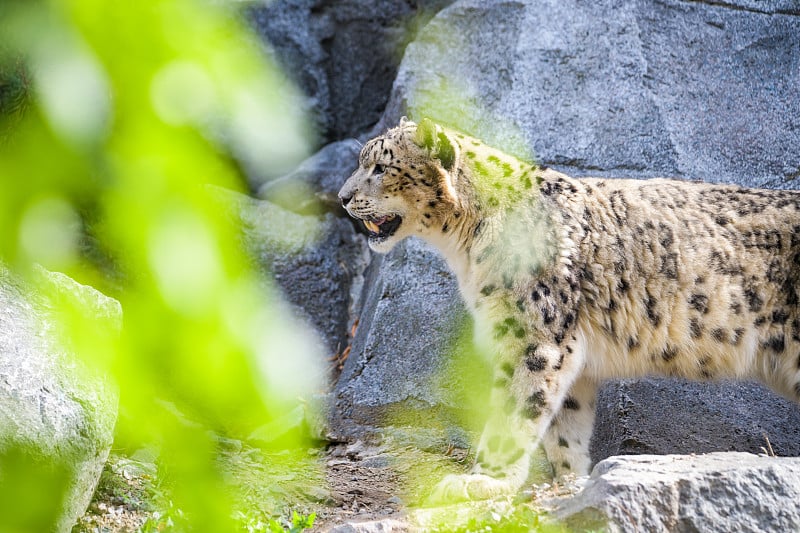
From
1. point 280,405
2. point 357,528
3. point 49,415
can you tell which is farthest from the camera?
point 357,528

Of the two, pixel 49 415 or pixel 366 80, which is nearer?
pixel 49 415

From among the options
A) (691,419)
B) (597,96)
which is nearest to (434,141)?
(597,96)

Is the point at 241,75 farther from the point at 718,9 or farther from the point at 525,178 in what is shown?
the point at 718,9

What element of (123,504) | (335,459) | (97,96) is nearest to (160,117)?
(97,96)

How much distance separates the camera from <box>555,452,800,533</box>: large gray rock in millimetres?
3447

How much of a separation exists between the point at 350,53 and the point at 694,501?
19.3 feet

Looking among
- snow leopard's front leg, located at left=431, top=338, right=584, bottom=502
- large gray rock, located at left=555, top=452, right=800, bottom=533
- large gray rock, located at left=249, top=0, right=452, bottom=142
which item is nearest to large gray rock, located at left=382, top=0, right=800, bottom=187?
large gray rock, located at left=249, top=0, right=452, bottom=142

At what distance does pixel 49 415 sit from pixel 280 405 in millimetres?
2507

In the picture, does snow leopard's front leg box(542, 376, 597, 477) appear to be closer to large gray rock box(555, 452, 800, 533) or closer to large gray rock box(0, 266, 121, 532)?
large gray rock box(555, 452, 800, 533)

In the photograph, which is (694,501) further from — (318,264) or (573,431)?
(318,264)

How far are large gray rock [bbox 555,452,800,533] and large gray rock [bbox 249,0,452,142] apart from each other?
17.3 ft

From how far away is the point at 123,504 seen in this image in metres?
4.54

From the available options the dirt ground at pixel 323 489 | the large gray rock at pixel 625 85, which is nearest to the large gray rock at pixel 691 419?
the dirt ground at pixel 323 489

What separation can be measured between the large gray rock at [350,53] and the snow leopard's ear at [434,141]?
2994 millimetres
